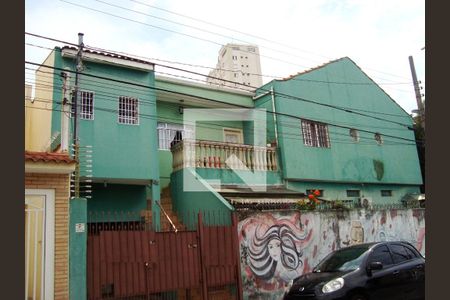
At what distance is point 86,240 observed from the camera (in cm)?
826

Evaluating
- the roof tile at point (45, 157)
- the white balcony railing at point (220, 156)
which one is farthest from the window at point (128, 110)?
the roof tile at point (45, 157)

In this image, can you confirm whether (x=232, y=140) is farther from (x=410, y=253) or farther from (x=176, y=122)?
(x=410, y=253)

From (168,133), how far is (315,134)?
20.7 ft

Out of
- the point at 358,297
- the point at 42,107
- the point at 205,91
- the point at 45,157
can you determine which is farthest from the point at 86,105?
the point at 358,297

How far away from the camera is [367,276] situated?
7699mm

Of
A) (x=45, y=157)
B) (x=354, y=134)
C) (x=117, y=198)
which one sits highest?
(x=354, y=134)

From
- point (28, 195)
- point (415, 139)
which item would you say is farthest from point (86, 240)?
point (415, 139)

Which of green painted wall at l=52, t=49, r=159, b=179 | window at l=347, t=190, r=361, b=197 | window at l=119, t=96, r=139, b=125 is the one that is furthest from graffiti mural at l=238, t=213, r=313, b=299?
window at l=347, t=190, r=361, b=197

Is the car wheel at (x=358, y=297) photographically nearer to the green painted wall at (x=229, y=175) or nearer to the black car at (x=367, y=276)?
the black car at (x=367, y=276)

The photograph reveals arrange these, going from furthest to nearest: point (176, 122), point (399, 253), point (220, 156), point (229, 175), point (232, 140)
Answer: point (232, 140)
point (176, 122)
point (220, 156)
point (229, 175)
point (399, 253)

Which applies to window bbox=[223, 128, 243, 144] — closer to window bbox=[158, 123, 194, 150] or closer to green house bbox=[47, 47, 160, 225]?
window bbox=[158, 123, 194, 150]

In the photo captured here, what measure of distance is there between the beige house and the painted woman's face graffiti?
17.3 ft

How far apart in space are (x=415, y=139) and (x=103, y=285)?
19.5 metres

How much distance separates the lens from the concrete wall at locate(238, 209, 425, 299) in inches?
414
